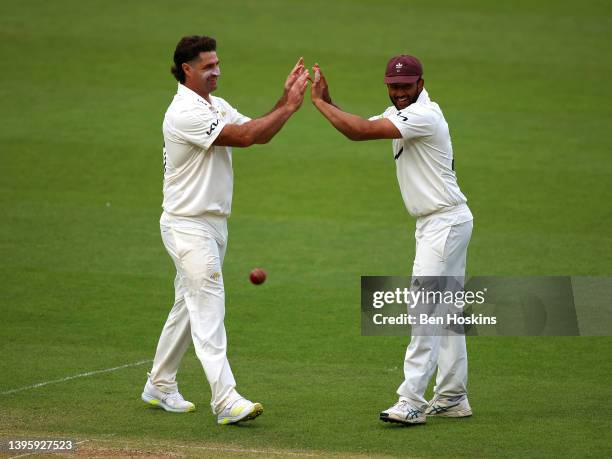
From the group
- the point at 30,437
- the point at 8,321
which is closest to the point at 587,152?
the point at 8,321

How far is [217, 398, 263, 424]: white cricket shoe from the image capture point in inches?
287

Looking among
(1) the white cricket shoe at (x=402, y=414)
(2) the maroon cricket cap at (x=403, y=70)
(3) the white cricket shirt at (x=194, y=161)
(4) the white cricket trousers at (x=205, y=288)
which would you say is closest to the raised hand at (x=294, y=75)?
(3) the white cricket shirt at (x=194, y=161)

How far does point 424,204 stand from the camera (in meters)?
7.62

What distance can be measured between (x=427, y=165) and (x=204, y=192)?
58.8 inches

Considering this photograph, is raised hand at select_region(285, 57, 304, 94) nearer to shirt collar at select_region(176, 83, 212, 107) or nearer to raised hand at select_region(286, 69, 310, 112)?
raised hand at select_region(286, 69, 310, 112)

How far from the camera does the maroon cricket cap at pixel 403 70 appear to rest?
754 centimetres

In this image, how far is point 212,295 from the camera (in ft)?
24.6

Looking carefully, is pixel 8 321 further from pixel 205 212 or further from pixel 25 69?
pixel 25 69

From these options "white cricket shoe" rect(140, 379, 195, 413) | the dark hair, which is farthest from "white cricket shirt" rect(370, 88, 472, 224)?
"white cricket shoe" rect(140, 379, 195, 413)

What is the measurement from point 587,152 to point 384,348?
7.20m

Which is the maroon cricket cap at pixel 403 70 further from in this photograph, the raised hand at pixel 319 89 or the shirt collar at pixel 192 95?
the shirt collar at pixel 192 95

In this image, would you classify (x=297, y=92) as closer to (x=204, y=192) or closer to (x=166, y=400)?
(x=204, y=192)

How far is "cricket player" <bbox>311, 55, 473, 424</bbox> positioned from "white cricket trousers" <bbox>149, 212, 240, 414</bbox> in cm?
106

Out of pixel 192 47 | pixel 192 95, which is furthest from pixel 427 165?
pixel 192 47
